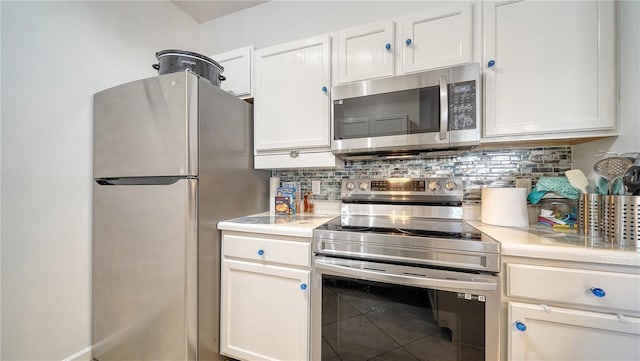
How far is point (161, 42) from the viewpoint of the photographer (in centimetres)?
187

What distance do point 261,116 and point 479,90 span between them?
1338 millimetres

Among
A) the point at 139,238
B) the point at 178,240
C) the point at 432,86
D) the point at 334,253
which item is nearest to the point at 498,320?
the point at 334,253

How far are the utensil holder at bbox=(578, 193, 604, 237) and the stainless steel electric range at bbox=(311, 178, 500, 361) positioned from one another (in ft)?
1.48

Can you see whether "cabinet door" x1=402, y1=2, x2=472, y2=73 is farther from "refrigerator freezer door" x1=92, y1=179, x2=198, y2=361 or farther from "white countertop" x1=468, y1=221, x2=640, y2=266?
"refrigerator freezer door" x1=92, y1=179, x2=198, y2=361

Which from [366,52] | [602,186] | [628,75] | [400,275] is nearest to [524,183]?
[602,186]

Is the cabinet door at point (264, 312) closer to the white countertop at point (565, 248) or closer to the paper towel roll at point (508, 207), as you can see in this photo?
the white countertop at point (565, 248)

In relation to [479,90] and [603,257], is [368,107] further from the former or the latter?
[603,257]

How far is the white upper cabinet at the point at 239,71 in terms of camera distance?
1.69 meters

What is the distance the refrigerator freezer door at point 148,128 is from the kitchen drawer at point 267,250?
0.46 meters

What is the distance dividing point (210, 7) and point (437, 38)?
201cm

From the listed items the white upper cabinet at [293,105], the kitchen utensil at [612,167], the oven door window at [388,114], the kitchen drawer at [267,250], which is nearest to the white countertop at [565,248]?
the kitchen utensil at [612,167]

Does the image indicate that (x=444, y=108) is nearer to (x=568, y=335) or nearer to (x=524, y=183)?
(x=524, y=183)

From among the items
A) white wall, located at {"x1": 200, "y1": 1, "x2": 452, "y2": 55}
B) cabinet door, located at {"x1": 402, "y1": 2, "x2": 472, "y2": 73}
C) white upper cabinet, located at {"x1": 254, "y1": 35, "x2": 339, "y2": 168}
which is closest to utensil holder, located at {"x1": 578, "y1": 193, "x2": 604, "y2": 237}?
cabinet door, located at {"x1": 402, "y1": 2, "x2": 472, "y2": 73}

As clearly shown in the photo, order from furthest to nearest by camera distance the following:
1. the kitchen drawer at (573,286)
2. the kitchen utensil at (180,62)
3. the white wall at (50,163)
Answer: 1. the kitchen utensil at (180,62)
2. the white wall at (50,163)
3. the kitchen drawer at (573,286)
